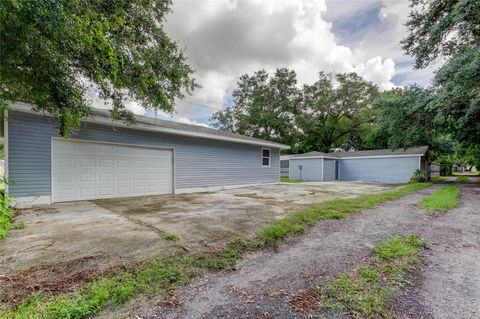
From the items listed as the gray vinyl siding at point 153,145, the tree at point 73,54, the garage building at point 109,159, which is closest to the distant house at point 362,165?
the gray vinyl siding at point 153,145

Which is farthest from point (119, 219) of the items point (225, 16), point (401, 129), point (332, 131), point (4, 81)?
point (332, 131)

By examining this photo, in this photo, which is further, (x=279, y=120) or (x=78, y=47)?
(x=279, y=120)

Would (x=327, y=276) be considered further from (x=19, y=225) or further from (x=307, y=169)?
(x=307, y=169)

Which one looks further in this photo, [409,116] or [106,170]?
[409,116]

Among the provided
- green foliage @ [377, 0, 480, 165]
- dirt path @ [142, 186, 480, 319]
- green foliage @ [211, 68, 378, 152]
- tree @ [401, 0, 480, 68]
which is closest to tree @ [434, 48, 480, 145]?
green foliage @ [377, 0, 480, 165]

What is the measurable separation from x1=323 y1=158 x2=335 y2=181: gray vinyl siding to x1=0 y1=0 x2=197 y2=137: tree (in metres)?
17.5

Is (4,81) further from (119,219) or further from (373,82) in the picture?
(373,82)

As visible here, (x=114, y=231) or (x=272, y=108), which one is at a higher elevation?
(x=272, y=108)

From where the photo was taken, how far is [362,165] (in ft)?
68.2

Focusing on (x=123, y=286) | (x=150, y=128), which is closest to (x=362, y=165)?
(x=150, y=128)

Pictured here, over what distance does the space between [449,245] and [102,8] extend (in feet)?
23.3

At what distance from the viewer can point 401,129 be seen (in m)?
13.3

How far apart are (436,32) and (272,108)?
1863cm

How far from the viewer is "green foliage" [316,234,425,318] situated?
195 cm
